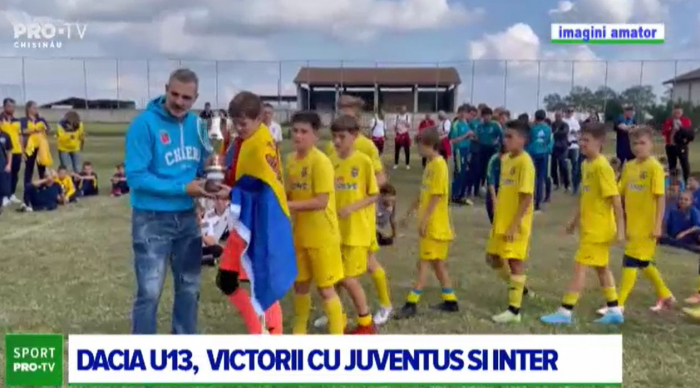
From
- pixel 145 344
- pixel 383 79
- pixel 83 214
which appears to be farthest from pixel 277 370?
pixel 383 79

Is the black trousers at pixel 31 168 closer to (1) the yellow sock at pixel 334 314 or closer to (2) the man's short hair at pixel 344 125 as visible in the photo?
(2) the man's short hair at pixel 344 125

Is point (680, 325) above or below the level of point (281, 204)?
below

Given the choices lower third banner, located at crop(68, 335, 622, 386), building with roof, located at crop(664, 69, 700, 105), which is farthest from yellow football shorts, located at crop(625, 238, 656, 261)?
building with roof, located at crop(664, 69, 700, 105)

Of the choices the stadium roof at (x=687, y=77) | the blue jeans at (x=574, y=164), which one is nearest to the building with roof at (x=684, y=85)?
the stadium roof at (x=687, y=77)

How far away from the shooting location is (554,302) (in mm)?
6219

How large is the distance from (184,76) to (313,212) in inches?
45.5

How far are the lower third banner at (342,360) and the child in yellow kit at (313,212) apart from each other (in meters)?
0.40

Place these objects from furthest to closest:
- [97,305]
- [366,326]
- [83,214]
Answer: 1. [83,214]
2. [97,305]
3. [366,326]

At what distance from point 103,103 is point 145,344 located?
1247 inches

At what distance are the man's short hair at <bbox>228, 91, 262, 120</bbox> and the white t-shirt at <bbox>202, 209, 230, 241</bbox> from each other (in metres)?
3.77

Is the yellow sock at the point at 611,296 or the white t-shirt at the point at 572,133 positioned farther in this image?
the white t-shirt at the point at 572,133

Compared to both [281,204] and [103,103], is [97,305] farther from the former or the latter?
[103,103]

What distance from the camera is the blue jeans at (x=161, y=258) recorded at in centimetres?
401

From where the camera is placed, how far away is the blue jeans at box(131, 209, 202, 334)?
13.2 feet
